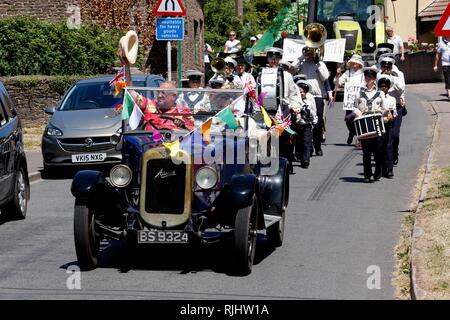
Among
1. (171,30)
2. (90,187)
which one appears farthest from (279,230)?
(171,30)

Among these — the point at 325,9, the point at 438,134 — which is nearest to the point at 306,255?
the point at 438,134

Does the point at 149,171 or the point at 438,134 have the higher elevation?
the point at 149,171

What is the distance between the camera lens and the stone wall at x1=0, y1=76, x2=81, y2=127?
2626cm

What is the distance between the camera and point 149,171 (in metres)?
10.8

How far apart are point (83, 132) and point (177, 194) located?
8.69m

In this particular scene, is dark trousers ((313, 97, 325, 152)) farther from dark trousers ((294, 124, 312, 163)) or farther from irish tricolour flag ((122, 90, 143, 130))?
irish tricolour flag ((122, 90, 143, 130))

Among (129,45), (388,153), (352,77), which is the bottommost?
(388,153)

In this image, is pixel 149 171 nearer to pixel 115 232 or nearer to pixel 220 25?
pixel 115 232

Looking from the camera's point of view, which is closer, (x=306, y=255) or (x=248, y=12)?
(x=306, y=255)

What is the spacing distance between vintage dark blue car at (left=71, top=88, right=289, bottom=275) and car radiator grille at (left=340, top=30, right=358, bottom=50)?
20310 mm

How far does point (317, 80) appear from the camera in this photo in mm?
21234

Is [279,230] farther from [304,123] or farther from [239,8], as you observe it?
[239,8]

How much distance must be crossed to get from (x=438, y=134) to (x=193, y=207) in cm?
1285
